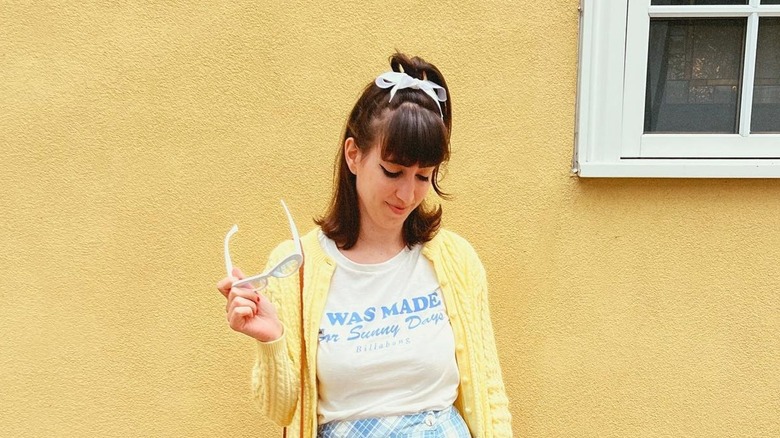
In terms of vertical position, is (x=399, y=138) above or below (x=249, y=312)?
above

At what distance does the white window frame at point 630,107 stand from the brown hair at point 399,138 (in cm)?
66

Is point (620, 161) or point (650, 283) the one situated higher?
point (620, 161)

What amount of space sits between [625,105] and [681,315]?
30.4 inches

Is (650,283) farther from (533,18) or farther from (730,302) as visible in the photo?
(533,18)

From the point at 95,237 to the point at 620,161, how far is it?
1840 millimetres

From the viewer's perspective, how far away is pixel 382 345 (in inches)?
58.4

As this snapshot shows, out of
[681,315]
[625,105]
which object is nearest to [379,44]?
[625,105]

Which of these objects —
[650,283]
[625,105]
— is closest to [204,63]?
[625,105]

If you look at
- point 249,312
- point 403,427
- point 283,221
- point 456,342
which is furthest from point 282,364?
point 283,221

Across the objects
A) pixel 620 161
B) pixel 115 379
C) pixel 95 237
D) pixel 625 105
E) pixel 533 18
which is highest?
pixel 533 18

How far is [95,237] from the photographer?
6.72 feet

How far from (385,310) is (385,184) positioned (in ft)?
1.09

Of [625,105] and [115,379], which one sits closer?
[625,105]

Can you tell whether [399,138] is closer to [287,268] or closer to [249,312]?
[287,268]
